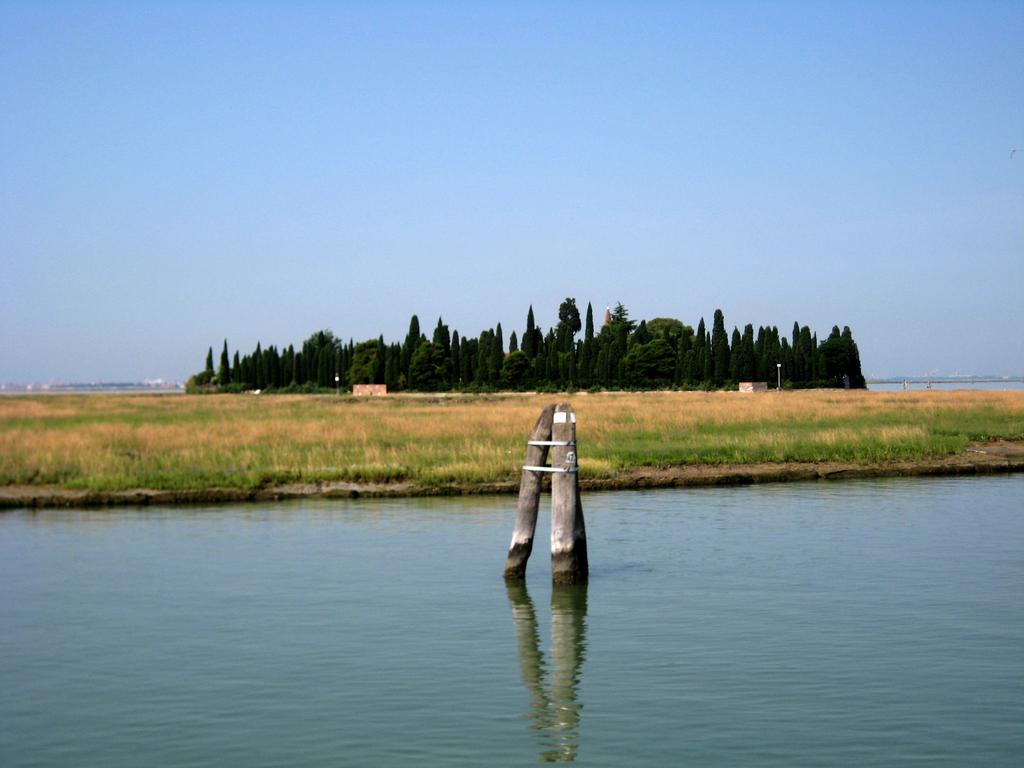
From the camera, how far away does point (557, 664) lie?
1293cm

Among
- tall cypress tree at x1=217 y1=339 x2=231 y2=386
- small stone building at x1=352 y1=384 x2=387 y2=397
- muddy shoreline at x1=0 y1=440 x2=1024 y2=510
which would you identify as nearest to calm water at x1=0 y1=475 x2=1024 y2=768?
muddy shoreline at x1=0 y1=440 x2=1024 y2=510

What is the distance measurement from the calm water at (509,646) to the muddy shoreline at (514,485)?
3844 millimetres

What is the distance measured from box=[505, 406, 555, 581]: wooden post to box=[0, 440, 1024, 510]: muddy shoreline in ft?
38.8

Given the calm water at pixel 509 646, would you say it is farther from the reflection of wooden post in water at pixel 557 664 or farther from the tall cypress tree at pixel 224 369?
the tall cypress tree at pixel 224 369

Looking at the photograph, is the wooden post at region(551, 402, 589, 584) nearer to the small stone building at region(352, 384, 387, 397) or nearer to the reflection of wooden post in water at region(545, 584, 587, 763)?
the reflection of wooden post in water at region(545, 584, 587, 763)

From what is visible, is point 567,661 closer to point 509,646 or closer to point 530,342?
point 509,646

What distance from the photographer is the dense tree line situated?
Answer: 119m

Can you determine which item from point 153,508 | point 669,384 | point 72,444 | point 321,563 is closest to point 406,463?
point 153,508

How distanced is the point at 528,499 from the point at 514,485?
13.2 meters

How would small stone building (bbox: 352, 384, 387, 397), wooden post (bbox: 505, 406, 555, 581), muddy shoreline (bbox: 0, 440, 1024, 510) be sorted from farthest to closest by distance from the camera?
small stone building (bbox: 352, 384, 387, 397), muddy shoreline (bbox: 0, 440, 1024, 510), wooden post (bbox: 505, 406, 555, 581)

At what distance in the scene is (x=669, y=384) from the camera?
12106cm

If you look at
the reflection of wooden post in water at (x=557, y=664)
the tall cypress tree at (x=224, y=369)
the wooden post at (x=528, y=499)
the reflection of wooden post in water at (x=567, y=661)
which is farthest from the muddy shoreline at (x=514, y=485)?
the tall cypress tree at (x=224, y=369)

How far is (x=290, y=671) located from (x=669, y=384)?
110 metres

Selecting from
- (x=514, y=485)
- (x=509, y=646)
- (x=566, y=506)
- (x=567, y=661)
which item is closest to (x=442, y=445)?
(x=514, y=485)
